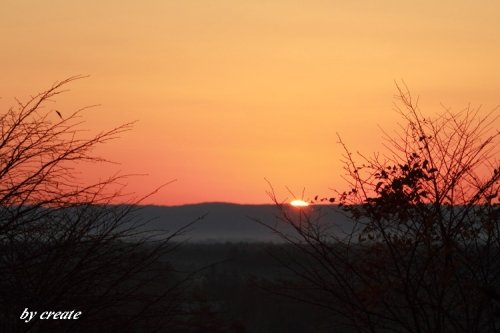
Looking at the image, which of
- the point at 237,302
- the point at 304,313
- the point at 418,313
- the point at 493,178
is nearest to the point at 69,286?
the point at 418,313

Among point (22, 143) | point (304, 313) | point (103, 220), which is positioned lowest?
point (304, 313)

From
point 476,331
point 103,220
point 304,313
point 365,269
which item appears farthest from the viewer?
point 304,313

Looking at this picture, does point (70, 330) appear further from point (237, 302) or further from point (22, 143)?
point (237, 302)

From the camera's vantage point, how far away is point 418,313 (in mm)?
10023

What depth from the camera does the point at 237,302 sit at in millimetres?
47781

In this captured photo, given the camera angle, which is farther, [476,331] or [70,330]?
[476,331]

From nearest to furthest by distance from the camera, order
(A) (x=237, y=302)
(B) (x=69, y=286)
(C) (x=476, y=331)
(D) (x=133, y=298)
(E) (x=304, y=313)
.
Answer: (B) (x=69, y=286)
(D) (x=133, y=298)
(C) (x=476, y=331)
(E) (x=304, y=313)
(A) (x=237, y=302)

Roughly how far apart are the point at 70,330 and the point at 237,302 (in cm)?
4062

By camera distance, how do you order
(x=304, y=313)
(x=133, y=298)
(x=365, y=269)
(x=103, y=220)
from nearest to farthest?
1. (x=133, y=298)
2. (x=103, y=220)
3. (x=365, y=269)
4. (x=304, y=313)

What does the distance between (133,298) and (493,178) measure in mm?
5652

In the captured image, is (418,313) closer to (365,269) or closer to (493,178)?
(365,269)

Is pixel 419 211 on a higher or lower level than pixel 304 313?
higher

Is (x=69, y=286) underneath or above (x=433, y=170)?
underneath

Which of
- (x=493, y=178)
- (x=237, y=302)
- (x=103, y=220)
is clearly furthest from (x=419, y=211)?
(x=237, y=302)
